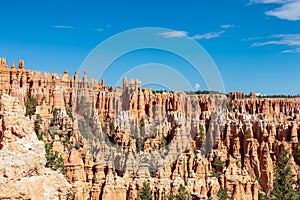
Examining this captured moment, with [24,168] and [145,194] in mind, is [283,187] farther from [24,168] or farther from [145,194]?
[24,168]

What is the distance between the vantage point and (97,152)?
22.2m

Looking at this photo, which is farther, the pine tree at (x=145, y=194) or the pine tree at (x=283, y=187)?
the pine tree at (x=283, y=187)

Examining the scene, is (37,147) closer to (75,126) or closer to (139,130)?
(75,126)

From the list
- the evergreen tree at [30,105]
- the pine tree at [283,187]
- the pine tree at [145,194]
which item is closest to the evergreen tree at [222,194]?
the pine tree at [283,187]

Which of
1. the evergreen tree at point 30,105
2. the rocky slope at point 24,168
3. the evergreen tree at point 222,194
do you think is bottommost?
the evergreen tree at point 222,194

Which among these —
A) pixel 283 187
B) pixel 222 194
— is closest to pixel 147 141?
pixel 222 194

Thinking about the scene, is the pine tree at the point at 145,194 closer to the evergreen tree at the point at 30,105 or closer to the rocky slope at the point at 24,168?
the rocky slope at the point at 24,168

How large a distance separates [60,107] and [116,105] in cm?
823

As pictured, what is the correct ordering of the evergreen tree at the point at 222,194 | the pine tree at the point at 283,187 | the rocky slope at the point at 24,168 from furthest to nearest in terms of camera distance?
1. the pine tree at the point at 283,187
2. the evergreen tree at the point at 222,194
3. the rocky slope at the point at 24,168

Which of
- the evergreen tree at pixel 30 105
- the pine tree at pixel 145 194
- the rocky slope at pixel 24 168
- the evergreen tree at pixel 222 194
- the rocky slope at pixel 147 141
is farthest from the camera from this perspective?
the evergreen tree at pixel 30 105

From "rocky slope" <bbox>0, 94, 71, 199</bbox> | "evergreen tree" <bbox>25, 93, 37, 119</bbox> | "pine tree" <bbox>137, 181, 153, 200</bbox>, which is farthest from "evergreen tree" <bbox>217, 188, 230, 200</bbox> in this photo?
"evergreen tree" <bbox>25, 93, 37, 119</bbox>

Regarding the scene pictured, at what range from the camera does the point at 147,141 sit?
87.3 feet

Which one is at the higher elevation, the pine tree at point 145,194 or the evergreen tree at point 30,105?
the evergreen tree at point 30,105

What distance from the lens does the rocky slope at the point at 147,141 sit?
1850 cm
